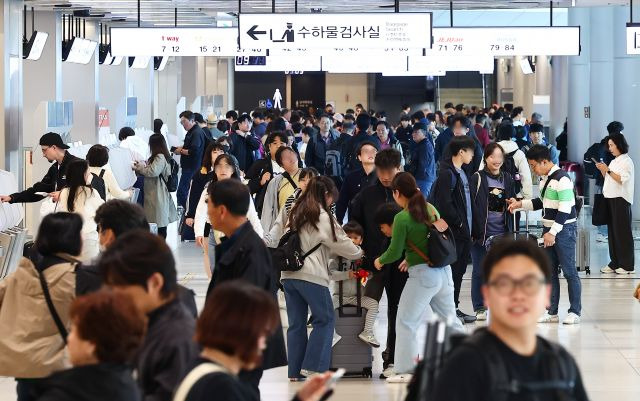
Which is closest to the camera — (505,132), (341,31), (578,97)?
(505,132)

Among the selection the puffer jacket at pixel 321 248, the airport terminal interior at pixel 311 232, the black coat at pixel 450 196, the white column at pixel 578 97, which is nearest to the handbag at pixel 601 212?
the airport terminal interior at pixel 311 232

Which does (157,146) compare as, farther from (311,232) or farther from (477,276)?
(311,232)

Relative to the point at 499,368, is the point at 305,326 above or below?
below

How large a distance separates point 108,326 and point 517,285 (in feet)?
3.66

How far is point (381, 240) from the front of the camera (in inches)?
348

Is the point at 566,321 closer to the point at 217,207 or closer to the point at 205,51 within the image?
the point at 217,207

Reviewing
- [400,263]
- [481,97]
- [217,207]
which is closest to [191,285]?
[400,263]

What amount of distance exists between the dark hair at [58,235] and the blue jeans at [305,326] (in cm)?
292

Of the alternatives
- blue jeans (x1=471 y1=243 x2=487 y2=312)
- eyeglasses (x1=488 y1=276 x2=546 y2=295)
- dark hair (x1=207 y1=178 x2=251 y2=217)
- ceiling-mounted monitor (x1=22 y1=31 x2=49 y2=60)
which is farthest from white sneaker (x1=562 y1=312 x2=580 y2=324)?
ceiling-mounted monitor (x1=22 y1=31 x2=49 y2=60)

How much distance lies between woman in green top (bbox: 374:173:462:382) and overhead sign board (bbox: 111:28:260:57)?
8.56 metres

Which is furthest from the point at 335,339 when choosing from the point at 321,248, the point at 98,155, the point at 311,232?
the point at 98,155

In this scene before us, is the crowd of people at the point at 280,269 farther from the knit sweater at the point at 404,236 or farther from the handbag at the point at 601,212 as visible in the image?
the handbag at the point at 601,212

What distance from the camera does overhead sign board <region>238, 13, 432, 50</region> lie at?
14.6m

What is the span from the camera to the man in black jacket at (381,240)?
876 centimetres
